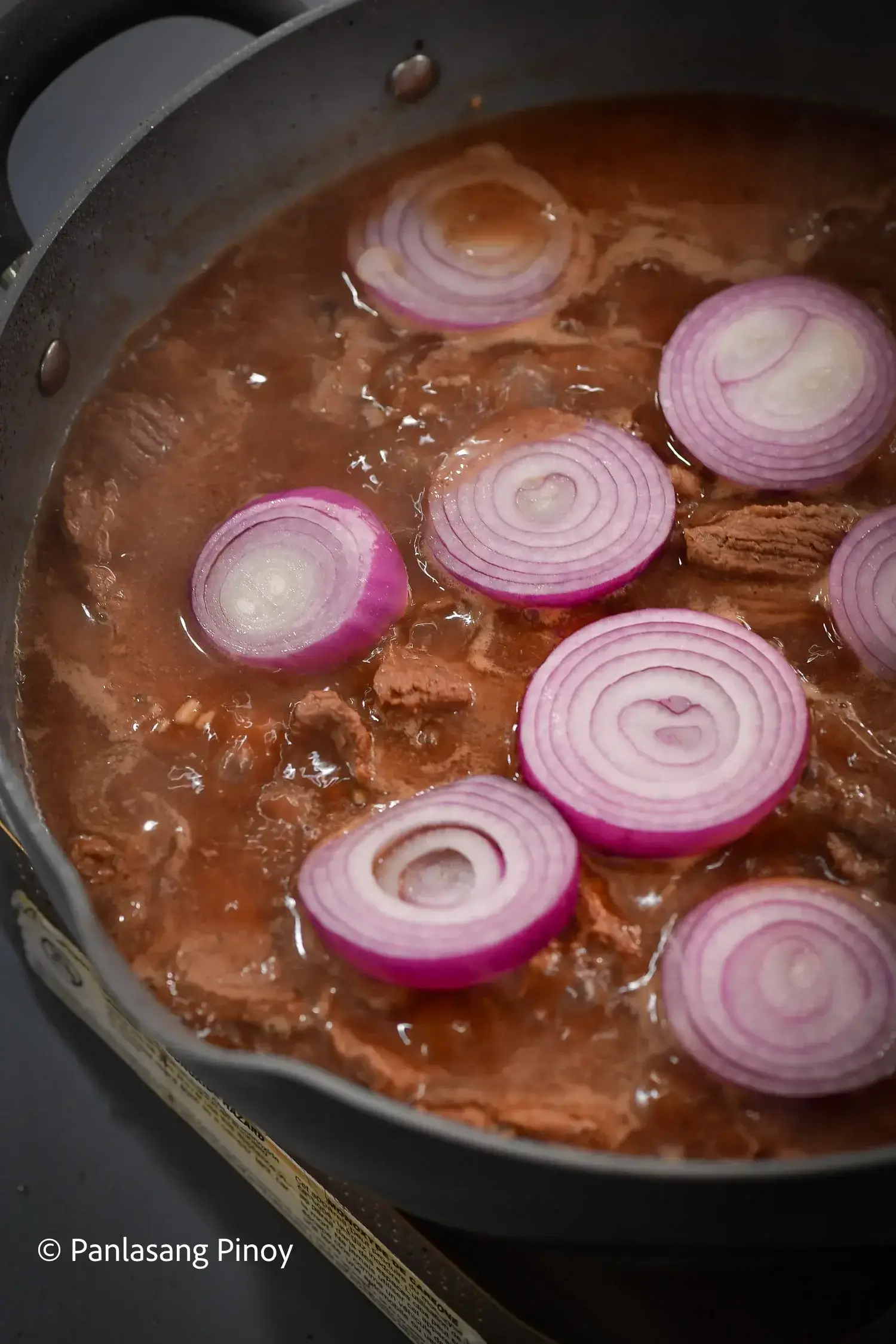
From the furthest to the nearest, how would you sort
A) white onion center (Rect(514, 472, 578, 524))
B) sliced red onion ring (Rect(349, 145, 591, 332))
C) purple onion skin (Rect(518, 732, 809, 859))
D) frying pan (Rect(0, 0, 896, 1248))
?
sliced red onion ring (Rect(349, 145, 591, 332)) → white onion center (Rect(514, 472, 578, 524)) → purple onion skin (Rect(518, 732, 809, 859)) → frying pan (Rect(0, 0, 896, 1248))

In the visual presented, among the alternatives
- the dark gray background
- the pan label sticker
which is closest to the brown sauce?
the pan label sticker

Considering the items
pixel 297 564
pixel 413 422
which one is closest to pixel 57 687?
pixel 297 564

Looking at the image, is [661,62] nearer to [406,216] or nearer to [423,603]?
[406,216]

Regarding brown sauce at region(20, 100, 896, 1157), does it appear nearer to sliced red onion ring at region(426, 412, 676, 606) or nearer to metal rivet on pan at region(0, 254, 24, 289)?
sliced red onion ring at region(426, 412, 676, 606)

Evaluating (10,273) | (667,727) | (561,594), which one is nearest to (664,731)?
(667,727)

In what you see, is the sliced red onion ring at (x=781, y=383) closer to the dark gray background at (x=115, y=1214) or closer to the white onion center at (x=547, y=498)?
the white onion center at (x=547, y=498)

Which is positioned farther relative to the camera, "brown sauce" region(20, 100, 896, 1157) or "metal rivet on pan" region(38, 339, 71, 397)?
"metal rivet on pan" region(38, 339, 71, 397)
